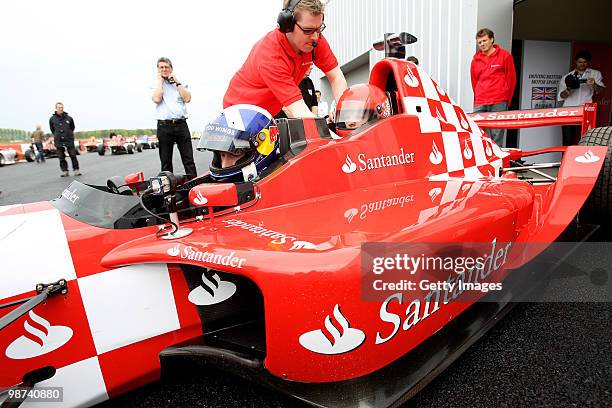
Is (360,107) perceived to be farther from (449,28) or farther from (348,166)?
(449,28)

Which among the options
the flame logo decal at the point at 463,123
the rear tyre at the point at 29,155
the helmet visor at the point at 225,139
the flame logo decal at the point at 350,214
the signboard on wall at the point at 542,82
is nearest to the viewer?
the flame logo decal at the point at 350,214

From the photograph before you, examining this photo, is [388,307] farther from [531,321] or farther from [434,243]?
[531,321]

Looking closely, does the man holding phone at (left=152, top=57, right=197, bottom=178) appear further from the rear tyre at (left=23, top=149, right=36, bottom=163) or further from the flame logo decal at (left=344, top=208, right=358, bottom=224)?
the rear tyre at (left=23, top=149, right=36, bottom=163)

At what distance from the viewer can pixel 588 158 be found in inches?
84.7

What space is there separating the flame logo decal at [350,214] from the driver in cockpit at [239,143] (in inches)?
17.9

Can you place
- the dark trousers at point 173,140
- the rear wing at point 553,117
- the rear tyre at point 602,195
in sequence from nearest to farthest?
the rear tyre at point 602,195, the rear wing at point 553,117, the dark trousers at point 173,140

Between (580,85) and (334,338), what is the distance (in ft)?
22.3

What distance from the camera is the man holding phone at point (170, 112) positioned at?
4641 mm

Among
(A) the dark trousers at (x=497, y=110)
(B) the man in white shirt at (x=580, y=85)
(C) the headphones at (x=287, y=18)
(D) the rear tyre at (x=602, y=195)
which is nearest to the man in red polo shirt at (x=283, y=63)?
(C) the headphones at (x=287, y=18)

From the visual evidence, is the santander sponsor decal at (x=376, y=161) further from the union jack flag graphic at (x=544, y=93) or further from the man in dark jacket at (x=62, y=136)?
the man in dark jacket at (x=62, y=136)

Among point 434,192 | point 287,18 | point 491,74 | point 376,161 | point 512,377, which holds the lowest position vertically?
point 512,377

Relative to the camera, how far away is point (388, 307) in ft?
3.99

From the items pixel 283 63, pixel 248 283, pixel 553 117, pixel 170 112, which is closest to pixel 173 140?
pixel 170 112

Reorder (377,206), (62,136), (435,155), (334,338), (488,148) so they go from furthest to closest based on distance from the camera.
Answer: (62,136) < (488,148) < (435,155) < (377,206) < (334,338)
